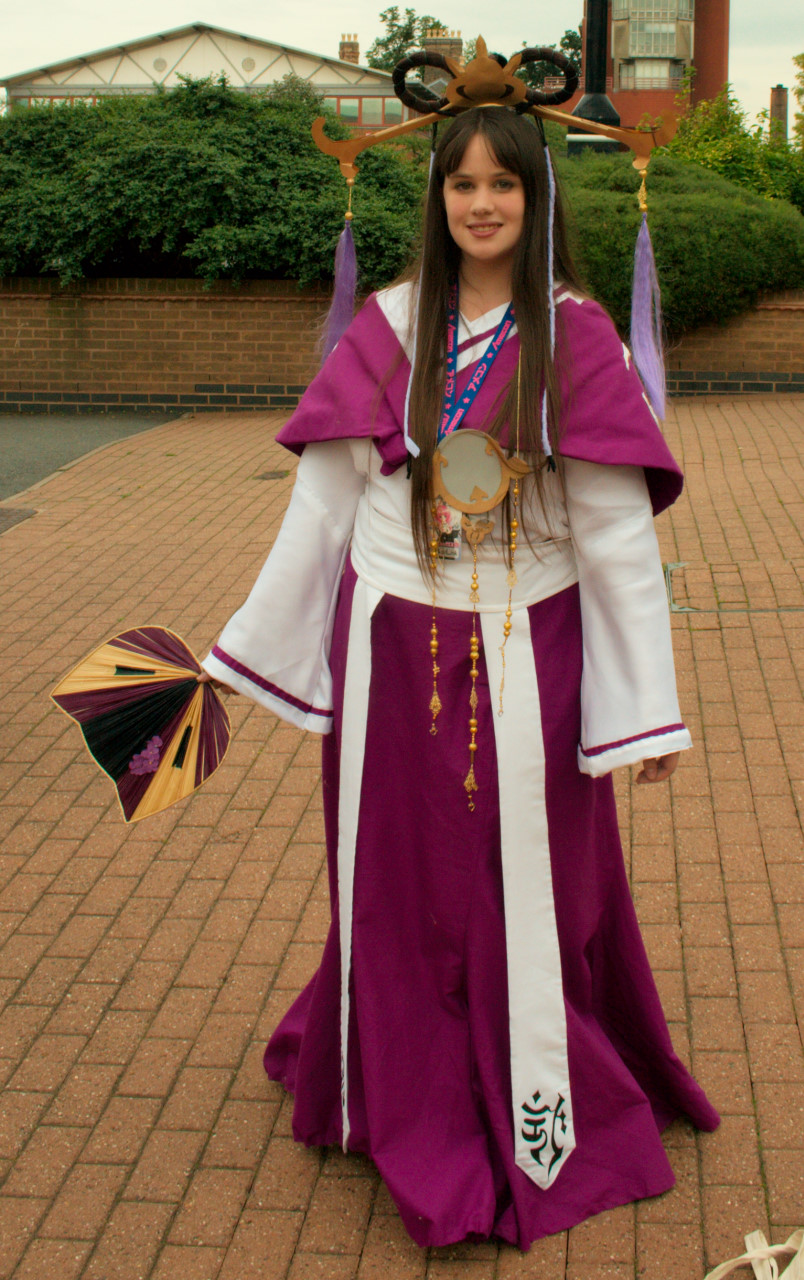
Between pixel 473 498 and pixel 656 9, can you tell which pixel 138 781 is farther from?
pixel 656 9

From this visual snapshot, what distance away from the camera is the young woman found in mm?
2377

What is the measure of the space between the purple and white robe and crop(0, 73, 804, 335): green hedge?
10.7m

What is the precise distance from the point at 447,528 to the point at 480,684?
1.01 feet

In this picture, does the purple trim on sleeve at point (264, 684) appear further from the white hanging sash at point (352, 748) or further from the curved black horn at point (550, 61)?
the curved black horn at point (550, 61)

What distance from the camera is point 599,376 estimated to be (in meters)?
2.36

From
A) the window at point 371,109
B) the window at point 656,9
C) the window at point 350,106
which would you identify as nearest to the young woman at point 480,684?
the window at point 371,109

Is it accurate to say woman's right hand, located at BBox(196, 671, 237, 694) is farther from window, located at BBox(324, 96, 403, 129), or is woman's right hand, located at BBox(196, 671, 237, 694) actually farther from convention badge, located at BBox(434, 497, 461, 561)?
window, located at BBox(324, 96, 403, 129)

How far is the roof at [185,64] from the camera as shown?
95.7 ft

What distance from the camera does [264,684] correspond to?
8.80 feet

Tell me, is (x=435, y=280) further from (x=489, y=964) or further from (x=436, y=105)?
(x=489, y=964)

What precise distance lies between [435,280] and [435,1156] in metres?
1.76

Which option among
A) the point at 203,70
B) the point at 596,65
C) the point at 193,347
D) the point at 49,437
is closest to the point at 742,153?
the point at 596,65

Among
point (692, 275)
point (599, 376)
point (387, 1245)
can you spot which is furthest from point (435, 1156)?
point (692, 275)

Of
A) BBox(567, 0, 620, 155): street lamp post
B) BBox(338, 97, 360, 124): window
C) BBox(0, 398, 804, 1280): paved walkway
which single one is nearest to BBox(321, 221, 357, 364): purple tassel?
BBox(0, 398, 804, 1280): paved walkway
